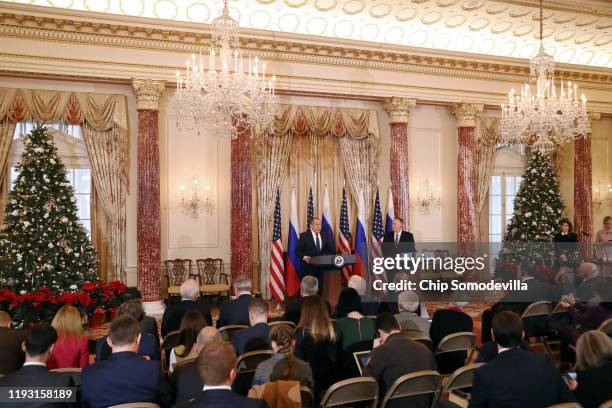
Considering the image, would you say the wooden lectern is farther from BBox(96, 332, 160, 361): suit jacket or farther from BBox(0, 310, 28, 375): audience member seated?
BBox(0, 310, 28, 375): audience member seated

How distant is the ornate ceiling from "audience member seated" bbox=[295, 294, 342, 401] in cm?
809

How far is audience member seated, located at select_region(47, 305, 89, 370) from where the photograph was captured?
4.47 m

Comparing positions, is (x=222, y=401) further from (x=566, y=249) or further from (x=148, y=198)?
(x=566, y=249)

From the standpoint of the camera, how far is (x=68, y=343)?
4.50 m

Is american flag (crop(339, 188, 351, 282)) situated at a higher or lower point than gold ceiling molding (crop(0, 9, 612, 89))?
lower

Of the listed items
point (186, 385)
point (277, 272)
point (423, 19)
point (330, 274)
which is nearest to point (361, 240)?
point (330, 274)

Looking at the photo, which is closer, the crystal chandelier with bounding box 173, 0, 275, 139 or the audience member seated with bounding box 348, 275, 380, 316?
the audience member seated with bounding box 348, 275, 380, 316

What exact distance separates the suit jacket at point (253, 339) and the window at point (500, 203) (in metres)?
10.7

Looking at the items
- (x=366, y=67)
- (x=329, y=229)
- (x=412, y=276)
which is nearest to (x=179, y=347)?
(x=329, y=229)

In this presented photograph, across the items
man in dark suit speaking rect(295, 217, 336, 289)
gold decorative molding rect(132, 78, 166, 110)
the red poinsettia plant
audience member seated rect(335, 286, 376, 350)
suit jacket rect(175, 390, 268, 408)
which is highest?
gold decorative molding rect(132, 78, 166, 110)

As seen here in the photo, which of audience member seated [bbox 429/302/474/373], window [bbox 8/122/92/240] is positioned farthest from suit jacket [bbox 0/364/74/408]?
window [bbox 8/122/92/240]

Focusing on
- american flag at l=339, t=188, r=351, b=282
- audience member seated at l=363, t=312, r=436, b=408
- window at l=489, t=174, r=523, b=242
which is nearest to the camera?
audience member seated at l=363, t=312, r=436, b=408

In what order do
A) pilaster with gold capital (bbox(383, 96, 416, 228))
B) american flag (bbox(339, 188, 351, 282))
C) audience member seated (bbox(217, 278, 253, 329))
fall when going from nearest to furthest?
1. audience member seated (bbox(217, 278, 253, 329))
2. american flag (bbox(339, 188, 351, 282))
3. pilaster with gold capital (bbox(383, 96, 416, 228))

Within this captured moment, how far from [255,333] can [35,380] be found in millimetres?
1825
